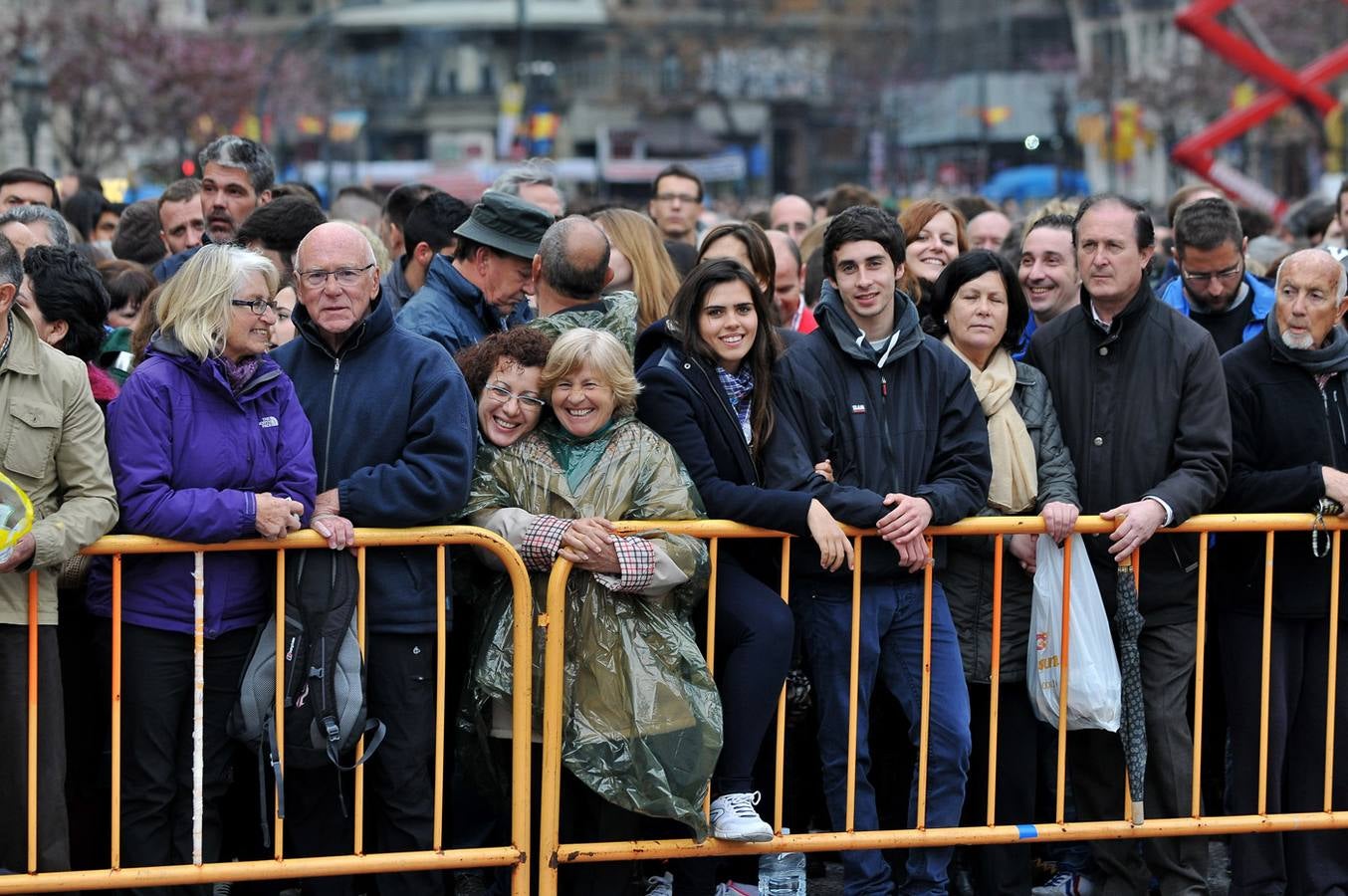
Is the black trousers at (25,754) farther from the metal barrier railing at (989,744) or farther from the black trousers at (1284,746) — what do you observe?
the black trousers at (1284,746)

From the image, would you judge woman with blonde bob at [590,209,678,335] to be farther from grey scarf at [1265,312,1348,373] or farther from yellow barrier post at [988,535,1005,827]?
grey scarf at [1265,312,1348,373]

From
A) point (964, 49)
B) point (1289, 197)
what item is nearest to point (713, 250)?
point (1289, 197)

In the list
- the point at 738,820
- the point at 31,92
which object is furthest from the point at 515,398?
the point at 31,92

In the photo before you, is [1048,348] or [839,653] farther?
[1048,348]

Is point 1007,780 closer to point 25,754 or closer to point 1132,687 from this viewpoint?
point 1132,687

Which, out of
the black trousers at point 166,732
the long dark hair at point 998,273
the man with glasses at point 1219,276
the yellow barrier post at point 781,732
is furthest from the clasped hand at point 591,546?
the man with glasses at point 1219,276

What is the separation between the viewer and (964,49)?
83188 mm

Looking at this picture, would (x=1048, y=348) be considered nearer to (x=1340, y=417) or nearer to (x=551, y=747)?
(x=1340, y=417)

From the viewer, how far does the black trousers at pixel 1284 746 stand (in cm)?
562

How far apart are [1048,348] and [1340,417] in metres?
0.98

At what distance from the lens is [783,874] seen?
17.7 feet

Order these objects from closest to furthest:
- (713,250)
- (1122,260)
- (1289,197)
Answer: (1122,260)
(713,250)
(1289,197)

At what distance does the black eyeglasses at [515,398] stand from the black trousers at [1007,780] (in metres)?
1.74

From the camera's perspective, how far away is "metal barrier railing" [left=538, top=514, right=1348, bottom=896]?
502 cm
